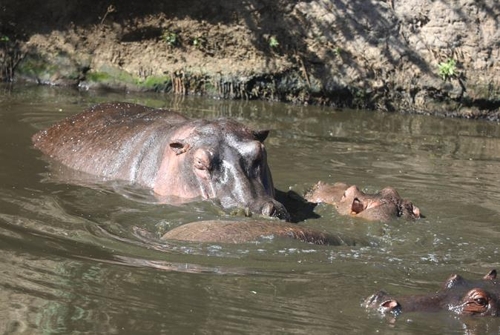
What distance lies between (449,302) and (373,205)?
252 cm

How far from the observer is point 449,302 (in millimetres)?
5703

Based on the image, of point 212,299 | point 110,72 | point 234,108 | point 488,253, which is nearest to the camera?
point 212,299

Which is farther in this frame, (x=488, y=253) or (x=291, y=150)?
(x=291, y=150)

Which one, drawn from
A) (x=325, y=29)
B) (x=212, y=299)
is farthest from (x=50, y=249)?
(x=325, y=29)

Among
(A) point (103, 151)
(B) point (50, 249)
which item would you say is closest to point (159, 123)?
(A) point (103, 151)

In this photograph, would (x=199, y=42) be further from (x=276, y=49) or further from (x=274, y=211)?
(x=274, y=211)

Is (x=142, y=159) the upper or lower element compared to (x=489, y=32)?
lower

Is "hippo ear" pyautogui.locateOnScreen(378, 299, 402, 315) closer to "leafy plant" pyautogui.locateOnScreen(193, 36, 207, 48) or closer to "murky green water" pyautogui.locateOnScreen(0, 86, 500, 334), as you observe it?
"murky green water" pyautogui.locateOnScreen(0, 86, 500, 334)

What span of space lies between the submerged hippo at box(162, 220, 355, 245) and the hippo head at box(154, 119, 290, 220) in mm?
727

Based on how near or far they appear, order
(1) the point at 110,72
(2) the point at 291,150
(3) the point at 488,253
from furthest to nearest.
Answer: (1) the point at 110,72
(2) the point at 291,150
(3) the point at 488,253

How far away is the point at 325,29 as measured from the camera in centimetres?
1549

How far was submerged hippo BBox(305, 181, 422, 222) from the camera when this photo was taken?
805 centimetres

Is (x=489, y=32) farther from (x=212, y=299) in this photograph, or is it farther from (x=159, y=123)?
(x=212, y=299)

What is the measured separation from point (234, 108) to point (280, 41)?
203cm
